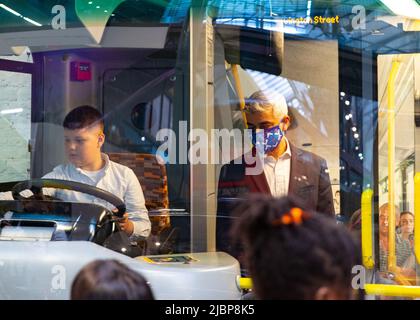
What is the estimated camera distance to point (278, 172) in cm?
351

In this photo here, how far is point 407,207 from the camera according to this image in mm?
3438

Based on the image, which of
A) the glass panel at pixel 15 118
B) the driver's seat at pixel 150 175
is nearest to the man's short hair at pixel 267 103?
the driver's seat at pixel 150 175

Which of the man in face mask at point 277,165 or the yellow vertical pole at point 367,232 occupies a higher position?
the man in face mask at point 277,165

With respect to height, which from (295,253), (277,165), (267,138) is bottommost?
(295,253)

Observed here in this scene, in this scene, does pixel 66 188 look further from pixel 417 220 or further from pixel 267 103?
pixel 417 220

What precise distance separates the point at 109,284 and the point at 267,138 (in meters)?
1.86

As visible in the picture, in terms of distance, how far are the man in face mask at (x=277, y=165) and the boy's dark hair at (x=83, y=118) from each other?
0.73 metres

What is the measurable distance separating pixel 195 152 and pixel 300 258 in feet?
6.18

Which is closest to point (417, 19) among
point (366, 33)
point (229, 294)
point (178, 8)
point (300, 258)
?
point (366, 33)

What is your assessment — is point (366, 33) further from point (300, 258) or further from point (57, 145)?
point (300, 258)

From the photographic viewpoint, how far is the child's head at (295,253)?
1573 millimetres

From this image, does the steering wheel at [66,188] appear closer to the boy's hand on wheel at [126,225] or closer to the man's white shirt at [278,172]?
the boy's hand on wheel at [126,225]

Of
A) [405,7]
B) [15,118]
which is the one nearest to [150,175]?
[15,118]

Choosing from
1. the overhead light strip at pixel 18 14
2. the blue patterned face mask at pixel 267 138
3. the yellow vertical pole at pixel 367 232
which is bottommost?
the yellow vertical pole at pixel 367 232
